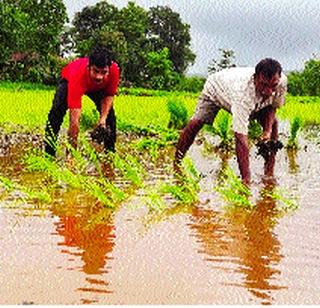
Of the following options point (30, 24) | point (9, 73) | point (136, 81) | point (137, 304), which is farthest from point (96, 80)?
point (136, 81)

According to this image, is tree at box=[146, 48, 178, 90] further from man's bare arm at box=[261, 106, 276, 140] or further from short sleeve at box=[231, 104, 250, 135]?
short sleeve at box=[231, 104, 250, 135]

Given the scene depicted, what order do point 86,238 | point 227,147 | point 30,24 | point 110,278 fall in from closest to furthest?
point 110,278 → point 86,238 → point 227,147 → point 30,24

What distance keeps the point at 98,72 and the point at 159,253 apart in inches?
116

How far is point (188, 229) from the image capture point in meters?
4.54

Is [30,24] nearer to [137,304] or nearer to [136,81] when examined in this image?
[136,81]

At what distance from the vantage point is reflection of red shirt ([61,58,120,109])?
6719mm

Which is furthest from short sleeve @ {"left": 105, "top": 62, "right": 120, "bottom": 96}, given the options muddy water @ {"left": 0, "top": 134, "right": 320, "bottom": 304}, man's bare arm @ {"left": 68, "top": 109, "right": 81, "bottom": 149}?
muddy water @ {"left": 0, "top": 134, "right": 320, "bottom": 304}

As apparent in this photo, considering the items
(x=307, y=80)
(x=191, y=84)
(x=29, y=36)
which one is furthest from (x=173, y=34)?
(x=29, y=36)

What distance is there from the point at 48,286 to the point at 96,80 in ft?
11.8

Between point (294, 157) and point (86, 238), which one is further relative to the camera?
point (294, 157)

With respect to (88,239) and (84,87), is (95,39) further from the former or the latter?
(88,239)

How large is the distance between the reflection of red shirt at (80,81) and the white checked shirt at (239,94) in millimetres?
770

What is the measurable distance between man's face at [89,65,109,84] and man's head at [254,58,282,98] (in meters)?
1.24

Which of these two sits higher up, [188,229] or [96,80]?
[96,80]
